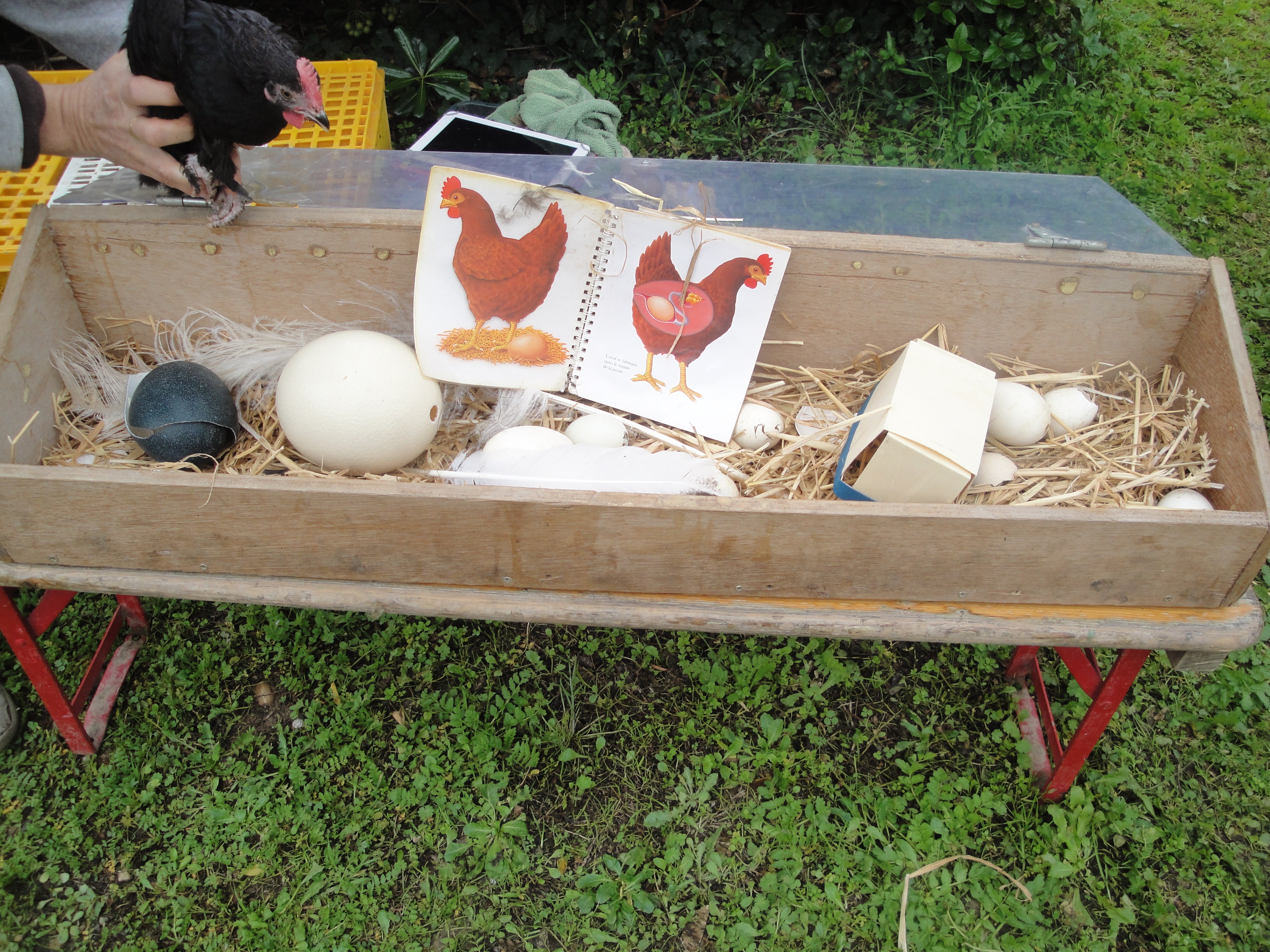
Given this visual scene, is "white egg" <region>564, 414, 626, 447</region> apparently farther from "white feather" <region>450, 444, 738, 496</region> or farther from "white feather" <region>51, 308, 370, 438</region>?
"white feather" <region>51, 308, 370, 438</region>

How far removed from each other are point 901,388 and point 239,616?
2.02m

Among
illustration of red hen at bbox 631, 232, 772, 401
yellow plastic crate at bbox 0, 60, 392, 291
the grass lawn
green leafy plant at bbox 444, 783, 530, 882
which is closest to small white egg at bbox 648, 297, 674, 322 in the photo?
illustration of red hen at bbox 631, 232, 772, 401

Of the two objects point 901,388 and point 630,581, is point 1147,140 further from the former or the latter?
point 630,581

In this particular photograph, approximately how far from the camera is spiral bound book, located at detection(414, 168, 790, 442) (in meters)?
2.06

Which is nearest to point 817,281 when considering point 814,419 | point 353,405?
point 814,419

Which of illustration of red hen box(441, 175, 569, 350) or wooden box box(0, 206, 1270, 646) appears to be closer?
wooden box box(0, 206, 1270, 646)

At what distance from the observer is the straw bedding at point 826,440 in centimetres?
191

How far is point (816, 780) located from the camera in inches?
89.4

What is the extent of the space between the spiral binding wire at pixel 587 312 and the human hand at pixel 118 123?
0.96 m

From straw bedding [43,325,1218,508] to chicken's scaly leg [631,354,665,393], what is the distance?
0.31 feet

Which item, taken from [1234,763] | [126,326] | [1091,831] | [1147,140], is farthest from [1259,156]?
[126,326]

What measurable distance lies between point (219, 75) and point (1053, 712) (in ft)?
8.76

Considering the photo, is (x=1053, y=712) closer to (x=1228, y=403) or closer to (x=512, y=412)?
(x=1228, y=403)

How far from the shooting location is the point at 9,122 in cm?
186
